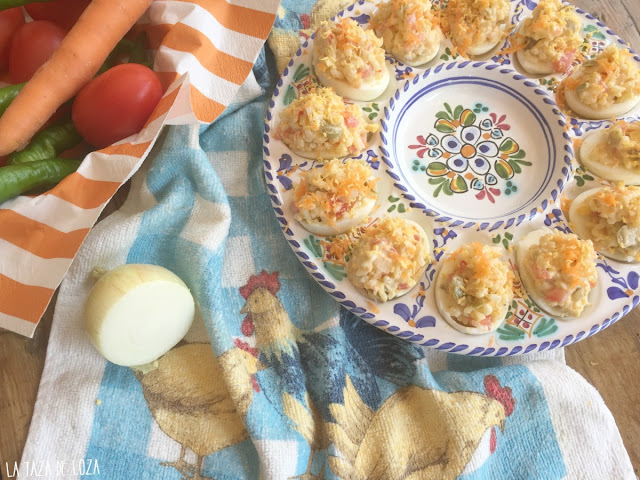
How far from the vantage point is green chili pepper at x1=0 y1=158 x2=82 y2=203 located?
1.67 m

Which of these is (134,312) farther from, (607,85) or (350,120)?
(607,85)

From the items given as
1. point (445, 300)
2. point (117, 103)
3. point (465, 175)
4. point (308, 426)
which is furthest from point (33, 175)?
point (465, 175)

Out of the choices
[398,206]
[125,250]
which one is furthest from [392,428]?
[125,250]

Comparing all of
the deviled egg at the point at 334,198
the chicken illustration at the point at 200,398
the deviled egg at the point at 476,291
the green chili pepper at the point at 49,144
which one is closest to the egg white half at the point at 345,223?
the deviled egg at the point at 334,198

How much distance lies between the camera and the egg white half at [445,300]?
167 centimetres

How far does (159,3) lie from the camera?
79.9 inches

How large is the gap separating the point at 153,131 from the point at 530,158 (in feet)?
4.76

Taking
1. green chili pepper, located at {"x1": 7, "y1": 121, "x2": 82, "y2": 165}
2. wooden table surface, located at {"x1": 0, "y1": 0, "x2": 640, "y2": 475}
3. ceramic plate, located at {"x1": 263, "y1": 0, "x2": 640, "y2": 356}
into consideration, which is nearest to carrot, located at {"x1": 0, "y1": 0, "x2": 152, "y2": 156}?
green chili pepper, located at {"x1": 7, "y1": 121, "x2": 82, "y2": 165}

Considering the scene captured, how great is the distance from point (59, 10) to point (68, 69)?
1.47 feet

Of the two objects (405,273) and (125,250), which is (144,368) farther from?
(405,273)

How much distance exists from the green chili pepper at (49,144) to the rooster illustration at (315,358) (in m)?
0.85

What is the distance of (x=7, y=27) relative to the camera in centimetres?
201

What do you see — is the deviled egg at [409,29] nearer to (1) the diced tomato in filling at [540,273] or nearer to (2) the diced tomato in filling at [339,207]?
(2) the diced tomato in filling at [339,207]

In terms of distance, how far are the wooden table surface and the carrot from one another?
38cm
